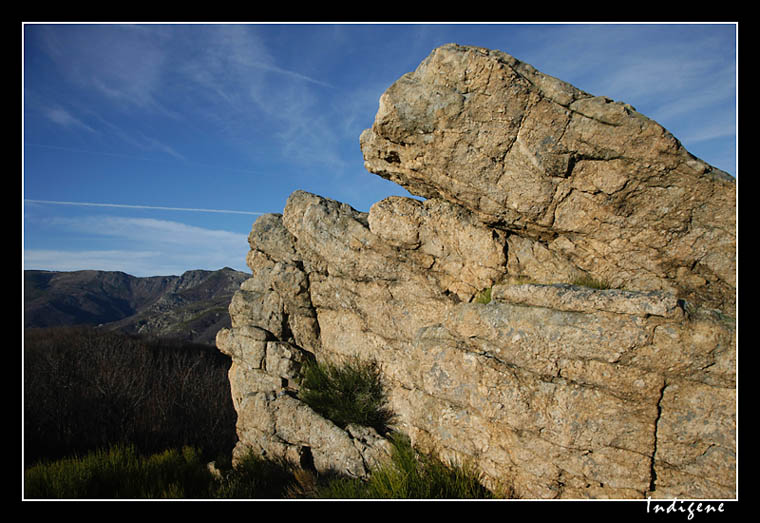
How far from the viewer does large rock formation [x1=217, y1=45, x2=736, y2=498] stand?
5.47 meters

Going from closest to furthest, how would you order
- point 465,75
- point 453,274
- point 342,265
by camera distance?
point 465,75, point 453,274, point 342,265

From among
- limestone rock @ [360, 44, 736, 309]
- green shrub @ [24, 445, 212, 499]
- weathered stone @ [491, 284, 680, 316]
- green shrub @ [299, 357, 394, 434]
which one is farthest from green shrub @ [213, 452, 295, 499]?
limestone rock @ [360, 44, 736, 309]

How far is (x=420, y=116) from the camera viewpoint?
295 inches

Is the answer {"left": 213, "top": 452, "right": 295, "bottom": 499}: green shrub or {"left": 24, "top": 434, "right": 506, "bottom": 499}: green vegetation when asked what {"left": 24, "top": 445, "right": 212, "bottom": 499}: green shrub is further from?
{"left": 213, "top": 452, "right": 295, "bottom": 499}: green shrub

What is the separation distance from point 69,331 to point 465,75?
65241 millimetres

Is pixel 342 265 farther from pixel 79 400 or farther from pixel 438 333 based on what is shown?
pixel 79 400

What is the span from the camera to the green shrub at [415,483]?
620cm

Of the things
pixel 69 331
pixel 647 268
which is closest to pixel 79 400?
pixel 69 331

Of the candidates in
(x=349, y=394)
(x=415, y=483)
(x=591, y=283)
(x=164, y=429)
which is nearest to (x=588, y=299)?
(x=591, y=283)

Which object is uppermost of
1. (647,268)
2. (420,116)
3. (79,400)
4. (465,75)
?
(465,75)

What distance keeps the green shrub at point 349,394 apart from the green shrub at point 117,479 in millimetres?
2862

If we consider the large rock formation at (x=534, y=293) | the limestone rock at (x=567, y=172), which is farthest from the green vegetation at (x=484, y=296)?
the limestone rock at (x=567, y=172)

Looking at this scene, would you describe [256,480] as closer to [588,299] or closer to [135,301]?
[588,299]

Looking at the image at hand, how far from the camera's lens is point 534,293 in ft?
21.0
